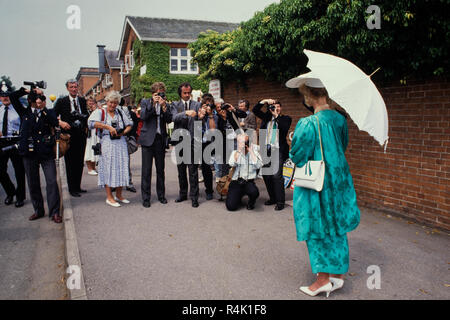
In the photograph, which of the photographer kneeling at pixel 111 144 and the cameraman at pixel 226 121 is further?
the cameraman at pixel 226 121

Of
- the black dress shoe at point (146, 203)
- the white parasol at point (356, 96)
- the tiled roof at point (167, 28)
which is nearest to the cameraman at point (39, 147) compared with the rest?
the black dress shoe at point (146, 203)

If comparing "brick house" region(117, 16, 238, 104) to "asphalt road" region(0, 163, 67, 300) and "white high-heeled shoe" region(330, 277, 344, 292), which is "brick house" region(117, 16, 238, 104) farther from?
"white high-heeled shoe" region(330, 277, 344, 292)

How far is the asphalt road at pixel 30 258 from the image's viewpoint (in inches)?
147

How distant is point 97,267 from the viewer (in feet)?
13.3

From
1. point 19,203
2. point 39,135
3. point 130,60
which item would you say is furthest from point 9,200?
point 130,60

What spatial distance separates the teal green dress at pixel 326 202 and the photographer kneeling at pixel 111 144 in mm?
4169

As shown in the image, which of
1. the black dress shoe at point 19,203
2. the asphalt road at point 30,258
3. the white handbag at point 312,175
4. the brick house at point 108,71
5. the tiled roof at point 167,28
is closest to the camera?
the white handbag at point 312,175

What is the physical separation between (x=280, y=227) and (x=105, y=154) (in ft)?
11.1

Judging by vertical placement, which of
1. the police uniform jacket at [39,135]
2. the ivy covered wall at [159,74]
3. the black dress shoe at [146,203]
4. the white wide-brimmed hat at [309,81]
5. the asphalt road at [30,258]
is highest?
the ivy covered wall at [159,74]

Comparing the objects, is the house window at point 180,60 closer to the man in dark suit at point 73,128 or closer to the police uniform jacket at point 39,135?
the man in dark suit at point 73,128

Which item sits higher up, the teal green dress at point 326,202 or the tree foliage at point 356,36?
the tree foliage at point 356,36

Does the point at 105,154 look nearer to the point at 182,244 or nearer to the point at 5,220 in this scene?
the point at 5,220
